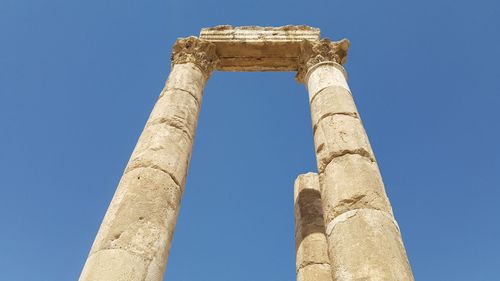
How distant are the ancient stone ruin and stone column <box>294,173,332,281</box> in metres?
0.03

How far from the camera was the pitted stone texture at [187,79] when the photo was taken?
9234 millimetres

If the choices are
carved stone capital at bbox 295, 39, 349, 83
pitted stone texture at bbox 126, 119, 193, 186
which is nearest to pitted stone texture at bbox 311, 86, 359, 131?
carved stone capital at bbox 295, 39, 349, 83

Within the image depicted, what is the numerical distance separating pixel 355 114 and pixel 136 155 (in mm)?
4341

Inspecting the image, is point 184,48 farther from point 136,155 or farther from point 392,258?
point 392,258

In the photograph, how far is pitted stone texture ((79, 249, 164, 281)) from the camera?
191 inches

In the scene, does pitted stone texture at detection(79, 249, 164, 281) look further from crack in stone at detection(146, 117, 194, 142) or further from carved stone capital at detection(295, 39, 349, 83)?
carved stone capital at detection(295, 39, 349, 83)

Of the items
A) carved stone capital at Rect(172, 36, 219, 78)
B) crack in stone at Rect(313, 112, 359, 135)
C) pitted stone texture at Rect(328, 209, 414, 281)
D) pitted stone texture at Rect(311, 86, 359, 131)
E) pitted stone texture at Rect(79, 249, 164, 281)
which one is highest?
carved stone capital at Rect(172, 36, 219, 78)

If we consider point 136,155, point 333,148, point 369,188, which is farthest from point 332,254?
point 136,155

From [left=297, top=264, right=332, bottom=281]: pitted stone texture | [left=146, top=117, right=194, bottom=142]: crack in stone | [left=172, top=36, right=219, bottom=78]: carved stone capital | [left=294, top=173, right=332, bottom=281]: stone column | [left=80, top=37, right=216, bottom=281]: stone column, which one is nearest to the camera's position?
[left=80, top=37, right=216, bottom=281]: stone column

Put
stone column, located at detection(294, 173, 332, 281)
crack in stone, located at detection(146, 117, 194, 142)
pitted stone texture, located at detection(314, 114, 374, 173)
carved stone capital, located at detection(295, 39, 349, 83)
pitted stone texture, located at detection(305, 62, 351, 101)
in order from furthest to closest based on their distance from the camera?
carved stone capital, located at detection(295, 39, 349, 83)
stone column, located at detection(294, 173, 332, 281)
pitted stone texture, located at detection(305, 62, 351, 101)
crack in stone, located at detection(146, 117, 194, 142)
pitted stone texture, located at detection(314, 114, 374, 173)

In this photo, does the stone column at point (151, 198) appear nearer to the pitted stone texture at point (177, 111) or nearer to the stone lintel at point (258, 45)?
the pitted stone texture at point (177, 111)

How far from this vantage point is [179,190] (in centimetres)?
690

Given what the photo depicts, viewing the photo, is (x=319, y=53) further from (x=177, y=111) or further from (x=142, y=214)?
(x=142, y=214)

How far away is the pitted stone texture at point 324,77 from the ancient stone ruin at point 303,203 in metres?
0.03
